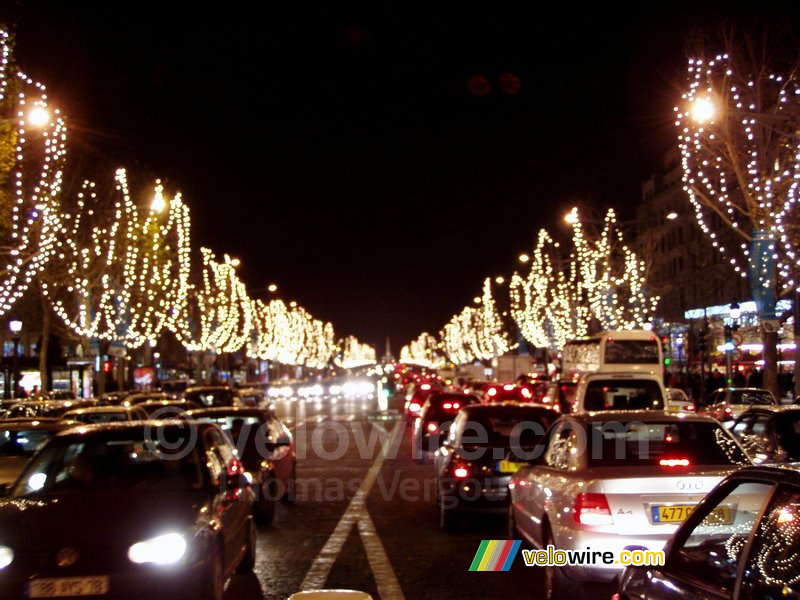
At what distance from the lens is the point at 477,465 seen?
1380 cm

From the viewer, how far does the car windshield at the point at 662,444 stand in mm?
9547

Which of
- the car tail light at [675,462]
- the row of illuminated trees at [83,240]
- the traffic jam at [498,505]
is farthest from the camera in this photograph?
the row of illuminated trees at [83,240]

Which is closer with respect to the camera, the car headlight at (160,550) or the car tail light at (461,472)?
the car headlight at (160,550)

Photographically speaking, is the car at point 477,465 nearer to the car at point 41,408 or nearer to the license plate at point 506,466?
the license plate at point 506,466

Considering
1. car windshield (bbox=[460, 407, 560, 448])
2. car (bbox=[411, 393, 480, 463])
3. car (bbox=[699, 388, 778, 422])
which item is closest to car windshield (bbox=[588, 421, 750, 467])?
car windshield (bbox=[460, 407, 560, 448])

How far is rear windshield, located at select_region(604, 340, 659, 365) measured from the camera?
3662 centimetres

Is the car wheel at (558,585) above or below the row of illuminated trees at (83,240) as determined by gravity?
below

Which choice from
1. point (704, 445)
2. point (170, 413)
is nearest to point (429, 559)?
point (704, 445)

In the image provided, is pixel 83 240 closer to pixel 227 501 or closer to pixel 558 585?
pixel 227 501

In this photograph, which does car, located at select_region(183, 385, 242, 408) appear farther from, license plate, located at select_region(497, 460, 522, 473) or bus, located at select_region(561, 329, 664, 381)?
license plate, located at select_region(497, 460, 522, 473)

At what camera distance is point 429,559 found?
12.0 meters

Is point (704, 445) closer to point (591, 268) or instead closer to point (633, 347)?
point (633, 347)

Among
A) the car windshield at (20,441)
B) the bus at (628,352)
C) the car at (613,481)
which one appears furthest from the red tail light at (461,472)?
the bus at (628,352)

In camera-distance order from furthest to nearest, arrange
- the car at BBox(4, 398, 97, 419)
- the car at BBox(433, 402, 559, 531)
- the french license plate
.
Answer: the car at BBox(4, 398, 97, 419)
the car at BBox(433, 402, 559, 531)
the french license plate
